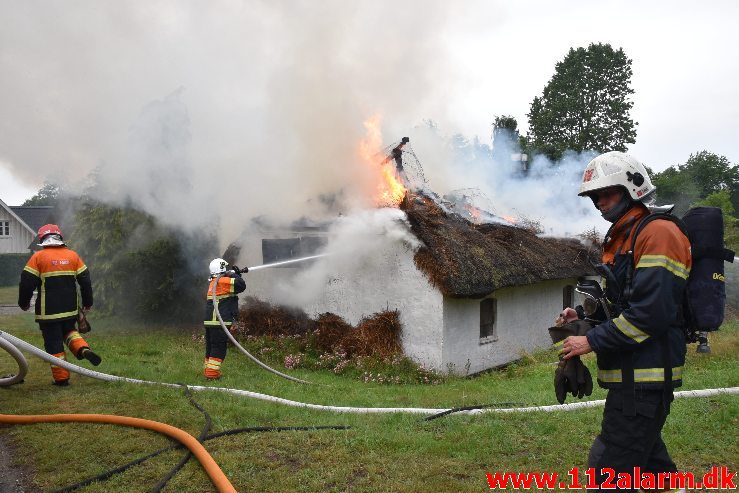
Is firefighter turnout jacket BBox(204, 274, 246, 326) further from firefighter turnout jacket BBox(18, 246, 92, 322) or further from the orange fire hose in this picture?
the orange fire hose

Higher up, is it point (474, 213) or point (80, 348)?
point (474, 213)

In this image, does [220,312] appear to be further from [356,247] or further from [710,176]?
[710,176]

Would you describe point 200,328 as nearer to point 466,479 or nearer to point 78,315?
point 78,315

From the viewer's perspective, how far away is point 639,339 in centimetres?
278

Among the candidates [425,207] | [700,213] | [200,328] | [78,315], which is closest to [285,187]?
[425,207]

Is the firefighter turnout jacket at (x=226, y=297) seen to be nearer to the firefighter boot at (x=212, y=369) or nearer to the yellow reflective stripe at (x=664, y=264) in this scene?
the firefighter boot at (x=212, y=369)

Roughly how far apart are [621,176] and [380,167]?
9735mm

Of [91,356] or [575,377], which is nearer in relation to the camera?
[575,377]

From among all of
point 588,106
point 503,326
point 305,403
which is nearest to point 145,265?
point 503,326

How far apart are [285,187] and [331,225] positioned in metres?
1.84

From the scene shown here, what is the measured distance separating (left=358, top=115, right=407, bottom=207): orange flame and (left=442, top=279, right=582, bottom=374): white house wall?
262 cm

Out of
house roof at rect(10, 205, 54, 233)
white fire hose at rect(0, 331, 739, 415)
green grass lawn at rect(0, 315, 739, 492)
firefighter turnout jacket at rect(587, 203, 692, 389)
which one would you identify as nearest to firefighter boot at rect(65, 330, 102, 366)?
white fire hose at rect(0, 331, 739, 415)

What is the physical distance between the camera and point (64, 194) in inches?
644

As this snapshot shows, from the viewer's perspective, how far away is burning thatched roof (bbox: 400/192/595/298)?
431 inches
